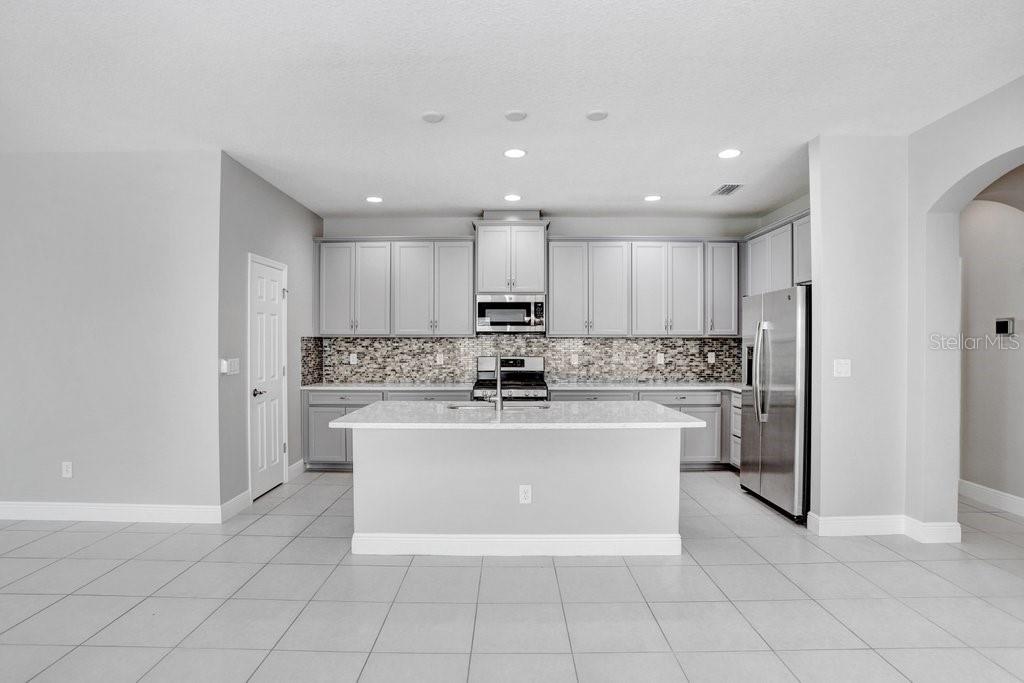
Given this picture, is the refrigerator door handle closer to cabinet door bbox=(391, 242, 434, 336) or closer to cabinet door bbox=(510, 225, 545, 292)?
cabinet door bbox=(510, 225, 545, 292)

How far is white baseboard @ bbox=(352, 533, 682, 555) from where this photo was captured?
11.0ft

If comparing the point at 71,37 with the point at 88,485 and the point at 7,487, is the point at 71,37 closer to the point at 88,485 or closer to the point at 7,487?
the point at 88,485

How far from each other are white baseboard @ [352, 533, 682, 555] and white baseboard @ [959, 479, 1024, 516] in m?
→ 2.93

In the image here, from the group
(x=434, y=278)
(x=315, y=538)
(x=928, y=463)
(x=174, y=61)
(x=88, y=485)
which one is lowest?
(x=315, y=538)

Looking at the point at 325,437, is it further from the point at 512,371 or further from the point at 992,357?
the point at 992,357

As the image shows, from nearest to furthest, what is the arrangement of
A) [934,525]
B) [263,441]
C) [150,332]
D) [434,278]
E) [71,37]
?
[71,37]
[934,525]
[150,332]
[263,441]
[434,278]

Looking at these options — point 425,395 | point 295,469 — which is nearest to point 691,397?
point 425,395

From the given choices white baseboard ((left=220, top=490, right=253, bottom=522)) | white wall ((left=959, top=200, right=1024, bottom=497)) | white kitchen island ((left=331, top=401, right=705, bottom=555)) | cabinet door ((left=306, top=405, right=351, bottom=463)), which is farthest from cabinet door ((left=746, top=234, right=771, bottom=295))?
white baseboard ((left=220, top=490, right=253, bottom=522))

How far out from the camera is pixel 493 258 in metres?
5.60

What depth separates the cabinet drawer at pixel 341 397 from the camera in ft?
17.8

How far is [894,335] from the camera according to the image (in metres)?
3.65

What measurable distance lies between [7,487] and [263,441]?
1.80 m

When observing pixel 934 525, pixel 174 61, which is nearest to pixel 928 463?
pixel 934 525

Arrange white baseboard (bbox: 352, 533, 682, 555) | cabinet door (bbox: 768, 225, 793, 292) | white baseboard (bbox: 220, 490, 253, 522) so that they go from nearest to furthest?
white baseboard (bbox: 352, 533, 682, 555)
white baseboard (bbox: 220, 490, 253, 522)
cabinet door (bbox: 768, 225, 793, 292)
